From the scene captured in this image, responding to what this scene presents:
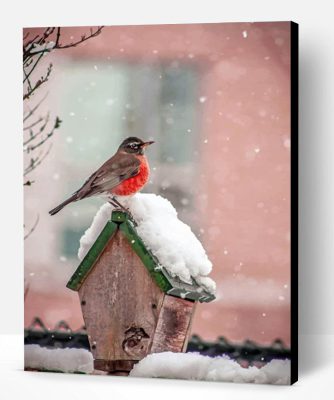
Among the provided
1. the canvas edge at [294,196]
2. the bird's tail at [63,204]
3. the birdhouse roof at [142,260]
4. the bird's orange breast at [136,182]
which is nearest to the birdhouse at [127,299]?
the birdhouse roof at [142,260]

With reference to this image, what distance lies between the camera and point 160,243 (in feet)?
23.7

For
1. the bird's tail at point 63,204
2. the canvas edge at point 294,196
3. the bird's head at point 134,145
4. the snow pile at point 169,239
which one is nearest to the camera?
the canvas edge at point 294,196

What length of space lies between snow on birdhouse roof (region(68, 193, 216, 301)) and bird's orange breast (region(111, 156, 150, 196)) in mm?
39

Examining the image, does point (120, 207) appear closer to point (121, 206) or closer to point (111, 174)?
point (121, 206)

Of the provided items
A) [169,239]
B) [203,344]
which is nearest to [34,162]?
[169,239]

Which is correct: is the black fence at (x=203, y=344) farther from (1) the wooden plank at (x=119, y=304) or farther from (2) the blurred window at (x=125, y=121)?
(2) the blurred window at (x=125, y=121)

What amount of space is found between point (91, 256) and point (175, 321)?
582 millimetres

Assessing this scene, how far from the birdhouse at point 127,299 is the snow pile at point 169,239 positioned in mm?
37

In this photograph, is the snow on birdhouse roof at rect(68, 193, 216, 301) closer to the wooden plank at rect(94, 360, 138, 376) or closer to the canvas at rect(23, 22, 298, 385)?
the canvas at rect(23, 22, 298, 385)

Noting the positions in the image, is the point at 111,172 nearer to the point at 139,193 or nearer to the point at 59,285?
the point at 139,193

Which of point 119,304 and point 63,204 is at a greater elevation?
point 63,204

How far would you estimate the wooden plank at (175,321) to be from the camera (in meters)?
7.21

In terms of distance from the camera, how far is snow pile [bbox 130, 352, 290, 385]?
7.08 metres

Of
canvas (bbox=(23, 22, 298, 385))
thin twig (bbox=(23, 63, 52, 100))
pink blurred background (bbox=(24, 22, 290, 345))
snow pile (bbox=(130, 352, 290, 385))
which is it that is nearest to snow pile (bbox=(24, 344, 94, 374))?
canvas (bbox=(23, 22, 298, 385))
